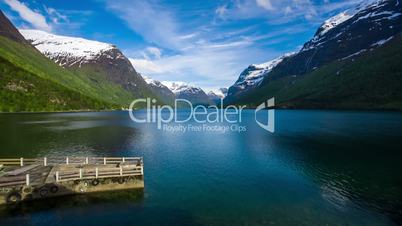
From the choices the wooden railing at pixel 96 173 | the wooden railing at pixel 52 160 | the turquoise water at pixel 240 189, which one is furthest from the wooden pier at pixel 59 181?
the wooden railing at pixel 52 160

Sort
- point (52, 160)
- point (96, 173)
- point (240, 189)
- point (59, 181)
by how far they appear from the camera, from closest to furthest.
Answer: point (59, 181) < point (96, 173) < point (240, 189) < point (52, 160)

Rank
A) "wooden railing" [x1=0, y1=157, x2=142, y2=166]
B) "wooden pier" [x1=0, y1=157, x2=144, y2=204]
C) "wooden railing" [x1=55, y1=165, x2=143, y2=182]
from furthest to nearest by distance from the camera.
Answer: "wooden railing" [x1=0, y1=157, x2=142, y2=166] → "wooden railing" [x1=55, y1=165, x2=143, y2=182] → "wooden pier" [x1=0, y1=157, x2=144, y2=204]

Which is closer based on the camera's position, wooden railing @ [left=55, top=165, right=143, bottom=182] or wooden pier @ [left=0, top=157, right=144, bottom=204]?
wooden pier @ [left=0, top=157, right=144, bottom=204]

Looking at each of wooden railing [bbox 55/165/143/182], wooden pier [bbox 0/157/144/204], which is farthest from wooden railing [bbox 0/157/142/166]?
wooden railing [bbox 55/165/143/182]

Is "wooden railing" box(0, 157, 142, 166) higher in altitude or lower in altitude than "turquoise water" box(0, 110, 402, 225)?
higher

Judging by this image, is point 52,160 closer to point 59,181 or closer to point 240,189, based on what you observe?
point 59,181

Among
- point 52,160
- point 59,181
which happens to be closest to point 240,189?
point 59,181

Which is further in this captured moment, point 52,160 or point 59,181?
point 52,160

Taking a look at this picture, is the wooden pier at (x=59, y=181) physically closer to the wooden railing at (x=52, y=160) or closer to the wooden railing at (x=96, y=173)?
the wooden railing at (x=96, y=173)

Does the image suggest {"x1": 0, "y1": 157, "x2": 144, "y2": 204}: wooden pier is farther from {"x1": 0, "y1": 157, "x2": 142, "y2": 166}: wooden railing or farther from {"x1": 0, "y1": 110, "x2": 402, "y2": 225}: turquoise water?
{"x1": 0, "y1": 157, "x2": 142, "y2": 166}: wooden railing

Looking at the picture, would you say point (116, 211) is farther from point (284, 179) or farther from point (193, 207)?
point (284, 179)

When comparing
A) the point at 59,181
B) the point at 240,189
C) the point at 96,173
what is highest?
the point at 96,173

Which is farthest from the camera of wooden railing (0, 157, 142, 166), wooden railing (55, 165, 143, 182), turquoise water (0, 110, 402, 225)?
wooden railing (0, 157, 142, 166)

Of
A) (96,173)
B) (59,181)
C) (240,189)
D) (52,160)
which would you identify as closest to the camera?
(59,181)
